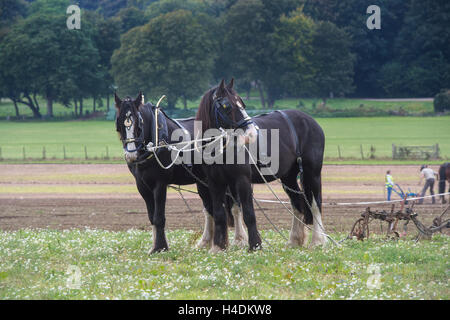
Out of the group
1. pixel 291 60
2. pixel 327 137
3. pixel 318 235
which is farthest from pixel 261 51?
pixel 318 235

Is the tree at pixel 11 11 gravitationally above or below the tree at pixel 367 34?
above

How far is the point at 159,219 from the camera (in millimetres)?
10992

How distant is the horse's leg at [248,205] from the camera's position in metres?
10.4

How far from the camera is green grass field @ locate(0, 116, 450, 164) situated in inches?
1930

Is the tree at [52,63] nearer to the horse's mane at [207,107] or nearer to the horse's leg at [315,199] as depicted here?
the horse's leg at [315,199]

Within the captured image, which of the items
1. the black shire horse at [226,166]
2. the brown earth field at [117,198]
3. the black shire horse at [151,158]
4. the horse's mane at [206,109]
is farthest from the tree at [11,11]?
the black shire horse at [226,166]

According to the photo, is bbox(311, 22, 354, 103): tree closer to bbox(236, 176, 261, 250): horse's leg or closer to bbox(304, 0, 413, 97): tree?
bbox(304, 0, 413, 97): tree

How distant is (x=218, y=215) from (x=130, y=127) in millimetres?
2004

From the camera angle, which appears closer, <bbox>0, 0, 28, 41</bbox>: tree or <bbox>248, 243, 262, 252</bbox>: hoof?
<bbox>248, 243, 262, 252</bbox>: hoof

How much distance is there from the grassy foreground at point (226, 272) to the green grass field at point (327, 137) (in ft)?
100

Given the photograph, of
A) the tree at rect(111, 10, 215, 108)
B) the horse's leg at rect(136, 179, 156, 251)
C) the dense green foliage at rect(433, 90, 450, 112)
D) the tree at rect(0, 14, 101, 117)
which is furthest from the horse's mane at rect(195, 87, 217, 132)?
the tree at rect(0, 14, 101, 117)

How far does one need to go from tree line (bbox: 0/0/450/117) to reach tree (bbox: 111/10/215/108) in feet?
0.61

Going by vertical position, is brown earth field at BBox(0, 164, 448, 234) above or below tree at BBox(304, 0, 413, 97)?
below
